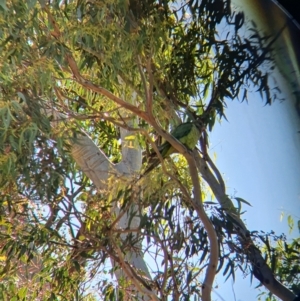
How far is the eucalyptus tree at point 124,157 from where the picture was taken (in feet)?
6.75

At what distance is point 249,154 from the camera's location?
1.48 metres

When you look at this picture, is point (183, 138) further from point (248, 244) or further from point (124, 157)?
point (124, 157)

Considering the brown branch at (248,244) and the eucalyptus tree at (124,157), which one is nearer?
the brown branch at (248,244)

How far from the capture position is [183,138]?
2268mm

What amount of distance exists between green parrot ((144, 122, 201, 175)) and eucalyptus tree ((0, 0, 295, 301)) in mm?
27

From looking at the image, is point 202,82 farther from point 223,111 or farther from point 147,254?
point 147,254

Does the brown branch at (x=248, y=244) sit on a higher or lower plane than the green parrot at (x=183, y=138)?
lower

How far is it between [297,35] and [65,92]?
65.1 inches

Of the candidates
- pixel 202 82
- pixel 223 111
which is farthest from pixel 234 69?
pixel 202 82

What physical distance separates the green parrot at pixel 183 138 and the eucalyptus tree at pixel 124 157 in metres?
0.03

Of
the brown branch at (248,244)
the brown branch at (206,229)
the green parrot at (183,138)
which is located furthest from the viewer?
the green parrot at (183,138)

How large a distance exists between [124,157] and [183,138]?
27.1 inches

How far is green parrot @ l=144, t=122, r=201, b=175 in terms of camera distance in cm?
223

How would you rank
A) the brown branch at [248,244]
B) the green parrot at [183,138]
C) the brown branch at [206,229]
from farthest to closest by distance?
1. the green parrot at [183,138]
2. the brown branch at [206,229]
3. the brown branch at [248,244]
